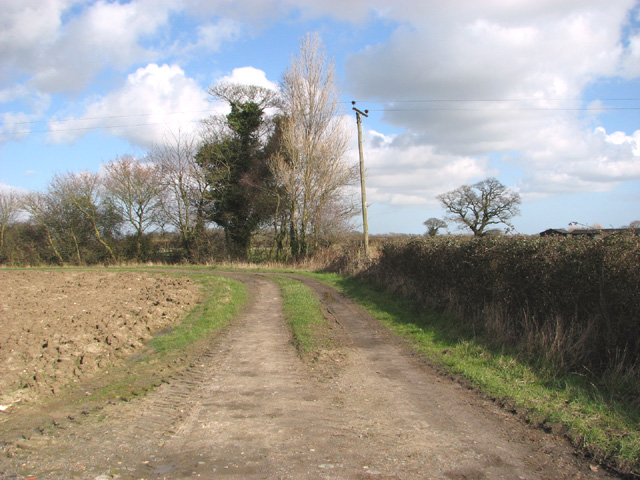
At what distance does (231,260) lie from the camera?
113 ft

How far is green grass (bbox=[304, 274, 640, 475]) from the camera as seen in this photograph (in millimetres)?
4125

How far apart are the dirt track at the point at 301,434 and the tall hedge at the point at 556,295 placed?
205 cm

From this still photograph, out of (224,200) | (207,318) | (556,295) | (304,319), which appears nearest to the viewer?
(556,295)

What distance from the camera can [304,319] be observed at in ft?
34.9

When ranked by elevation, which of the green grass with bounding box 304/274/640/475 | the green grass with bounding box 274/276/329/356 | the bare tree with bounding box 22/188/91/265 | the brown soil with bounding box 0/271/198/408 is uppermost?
the bare tree with bounding box 22/188/91/265

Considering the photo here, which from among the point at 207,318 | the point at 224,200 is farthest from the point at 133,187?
the point at 207,318

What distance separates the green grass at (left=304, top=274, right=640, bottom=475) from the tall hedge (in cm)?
36

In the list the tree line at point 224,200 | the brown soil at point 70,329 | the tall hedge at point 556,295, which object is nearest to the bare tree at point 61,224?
the tree line at point 224,200

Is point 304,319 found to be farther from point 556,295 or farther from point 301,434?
point 301,434

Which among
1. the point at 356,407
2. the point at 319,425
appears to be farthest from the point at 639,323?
the point at 319,425

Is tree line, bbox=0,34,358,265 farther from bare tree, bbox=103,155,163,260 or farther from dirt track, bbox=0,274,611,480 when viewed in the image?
dirt track, bbox=0,274,611,480

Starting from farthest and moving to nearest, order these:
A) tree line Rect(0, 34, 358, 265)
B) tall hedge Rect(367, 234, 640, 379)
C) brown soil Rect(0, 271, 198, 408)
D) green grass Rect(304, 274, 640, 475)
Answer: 1. tree line Rect(0, 34, 358, 265)
2. brown soil Rect(0, 271, 198, 408)
3. tall hedge Rect(367, 234, 640, 379)
4. green grass Rect(304, 274, 640, 475)

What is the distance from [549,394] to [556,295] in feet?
7.14

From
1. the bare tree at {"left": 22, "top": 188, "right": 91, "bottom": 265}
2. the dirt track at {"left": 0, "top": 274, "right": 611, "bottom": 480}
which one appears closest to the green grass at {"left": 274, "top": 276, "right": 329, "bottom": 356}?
the dirt track at {"left": 0, "top": 274, "right": 611, "bottom": 480}
